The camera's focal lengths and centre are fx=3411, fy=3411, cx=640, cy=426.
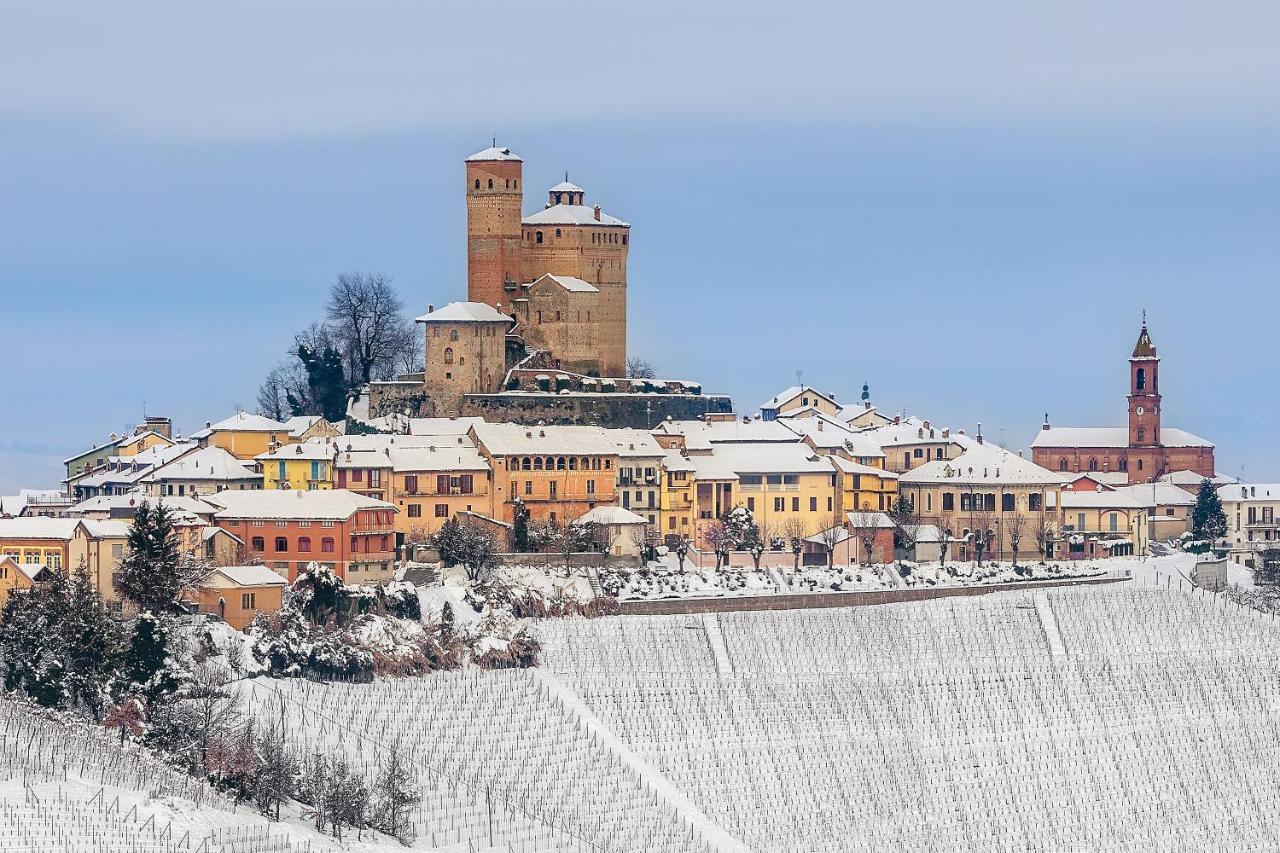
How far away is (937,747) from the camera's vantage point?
80.6 meters

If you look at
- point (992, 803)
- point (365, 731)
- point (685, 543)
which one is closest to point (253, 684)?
point (365, 731)

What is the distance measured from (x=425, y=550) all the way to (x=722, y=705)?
13590 millimetres

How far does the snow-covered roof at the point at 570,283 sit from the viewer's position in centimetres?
10538

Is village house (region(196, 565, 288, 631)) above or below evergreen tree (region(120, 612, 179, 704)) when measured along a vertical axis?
above

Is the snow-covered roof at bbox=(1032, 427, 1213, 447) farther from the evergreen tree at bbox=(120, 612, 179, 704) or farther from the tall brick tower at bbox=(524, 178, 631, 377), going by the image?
the evergreen tree at bbox=(120, 612, 179, 704)

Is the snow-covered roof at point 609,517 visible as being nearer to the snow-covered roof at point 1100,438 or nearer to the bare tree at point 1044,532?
the bare tree at point 1044,532

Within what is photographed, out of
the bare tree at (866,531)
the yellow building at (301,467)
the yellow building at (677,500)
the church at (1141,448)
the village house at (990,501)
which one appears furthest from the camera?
the church at (1141,448)

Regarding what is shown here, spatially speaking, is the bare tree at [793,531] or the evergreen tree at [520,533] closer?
the evergreen tree at [520,533]

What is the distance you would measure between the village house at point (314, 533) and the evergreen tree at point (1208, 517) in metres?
32.7

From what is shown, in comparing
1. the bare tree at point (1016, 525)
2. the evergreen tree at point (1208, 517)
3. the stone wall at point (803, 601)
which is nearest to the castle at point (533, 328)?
the bare tree at point (1016, 525)

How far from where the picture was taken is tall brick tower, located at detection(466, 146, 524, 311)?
105m

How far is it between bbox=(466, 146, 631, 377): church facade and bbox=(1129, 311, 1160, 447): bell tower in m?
26.0

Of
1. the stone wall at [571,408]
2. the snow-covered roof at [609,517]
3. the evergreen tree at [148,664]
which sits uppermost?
the stone wall at [571,408]

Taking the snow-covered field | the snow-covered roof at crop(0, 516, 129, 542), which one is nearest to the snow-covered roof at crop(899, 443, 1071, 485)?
the snow-covered field
